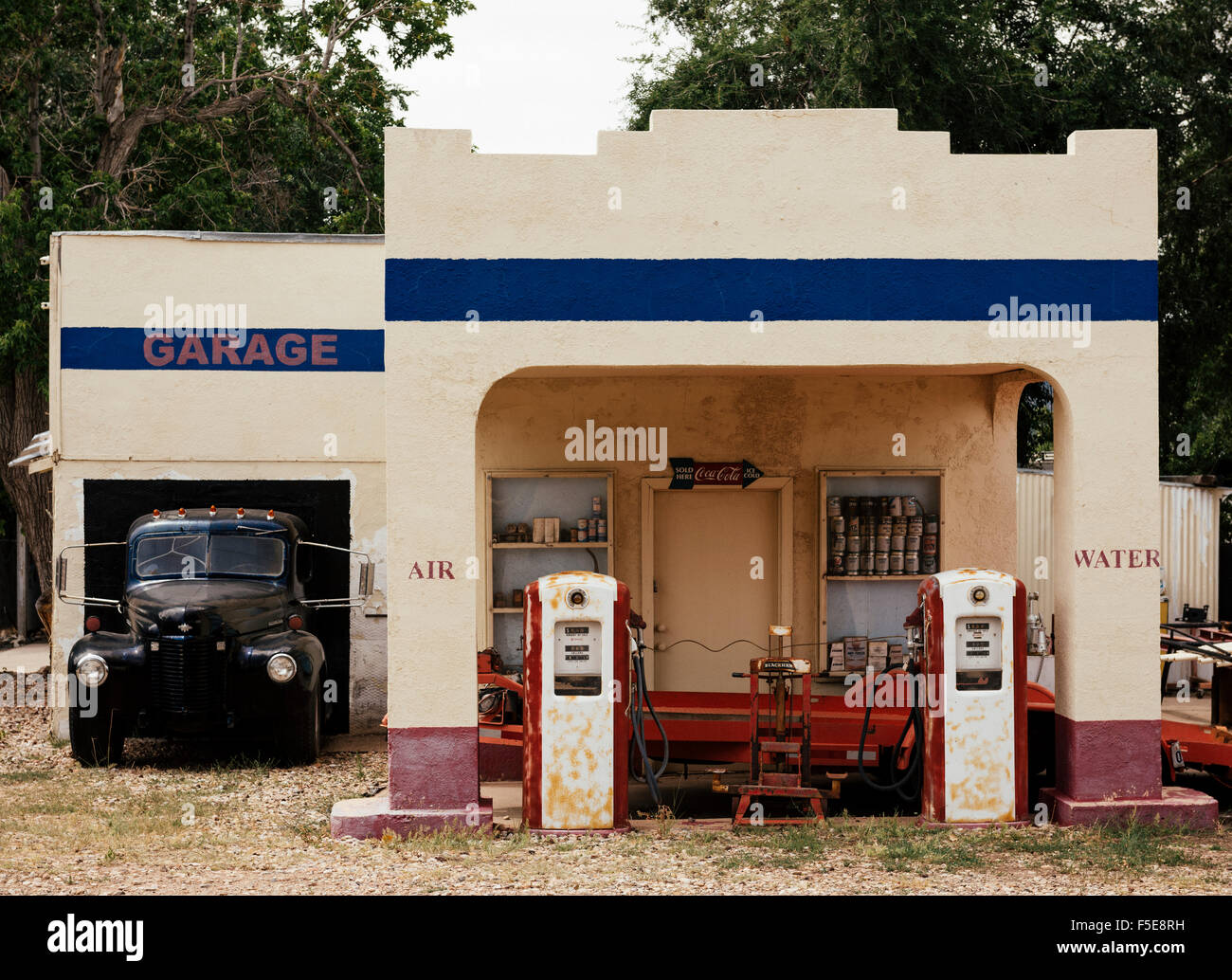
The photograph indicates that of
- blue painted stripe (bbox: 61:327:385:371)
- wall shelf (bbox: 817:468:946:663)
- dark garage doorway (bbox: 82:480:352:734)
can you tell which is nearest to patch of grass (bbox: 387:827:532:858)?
wall shelf (bbox: 817:468:946:663)

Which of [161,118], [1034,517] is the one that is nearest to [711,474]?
[1034,517]

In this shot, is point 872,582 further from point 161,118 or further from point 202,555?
point 161,118

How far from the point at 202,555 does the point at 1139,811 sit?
828 cm

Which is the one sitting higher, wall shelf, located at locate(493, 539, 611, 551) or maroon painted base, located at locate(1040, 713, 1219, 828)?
wall shelf, located at locate(493, 539, 611, 551)

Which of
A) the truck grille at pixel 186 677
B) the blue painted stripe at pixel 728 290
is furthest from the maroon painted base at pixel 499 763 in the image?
the blue painted stripe at pixel 728 290

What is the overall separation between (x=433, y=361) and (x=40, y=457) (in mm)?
6711

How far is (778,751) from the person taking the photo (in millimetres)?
9273

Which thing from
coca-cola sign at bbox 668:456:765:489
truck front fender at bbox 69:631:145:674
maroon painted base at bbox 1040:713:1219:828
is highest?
coca-cola sign at bbox 668:456:765:489

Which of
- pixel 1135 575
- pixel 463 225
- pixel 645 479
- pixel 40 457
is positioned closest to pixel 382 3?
pixel 40 457

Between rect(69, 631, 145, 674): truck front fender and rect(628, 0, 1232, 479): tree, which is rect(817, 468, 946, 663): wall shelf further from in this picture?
rect(628, 0, 1232, 479): tree

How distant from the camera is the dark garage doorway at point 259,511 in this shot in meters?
12.9

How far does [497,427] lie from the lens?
→ 1201cm

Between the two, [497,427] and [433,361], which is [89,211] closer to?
[497,427]

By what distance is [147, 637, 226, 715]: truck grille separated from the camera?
36.8ft
